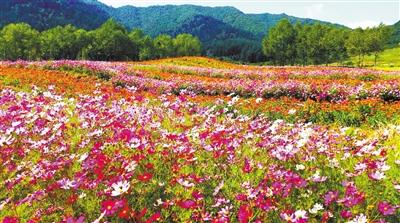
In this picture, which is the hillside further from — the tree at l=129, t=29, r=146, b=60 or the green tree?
the green tree

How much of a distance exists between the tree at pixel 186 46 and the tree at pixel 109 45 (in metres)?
17.4

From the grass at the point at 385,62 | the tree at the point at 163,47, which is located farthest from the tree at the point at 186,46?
the grass at the point at 385,62

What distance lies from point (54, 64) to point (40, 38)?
74163 mm

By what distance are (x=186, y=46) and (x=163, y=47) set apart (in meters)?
5.97

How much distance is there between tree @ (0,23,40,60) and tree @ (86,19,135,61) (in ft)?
37.4

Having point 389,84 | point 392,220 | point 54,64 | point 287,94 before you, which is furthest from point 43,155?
point 54,64

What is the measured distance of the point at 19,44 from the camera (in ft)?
305

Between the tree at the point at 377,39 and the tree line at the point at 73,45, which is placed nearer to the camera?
the tree at the point at 377,39

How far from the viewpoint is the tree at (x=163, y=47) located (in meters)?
106

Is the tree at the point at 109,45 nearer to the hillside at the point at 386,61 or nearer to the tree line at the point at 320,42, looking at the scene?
the tree line at the point at 320,42

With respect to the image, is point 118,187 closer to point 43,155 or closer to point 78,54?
point 43,155

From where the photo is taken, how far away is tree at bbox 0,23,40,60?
3622 inches

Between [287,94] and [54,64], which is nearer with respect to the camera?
[287,94]

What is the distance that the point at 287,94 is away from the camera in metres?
18.2
